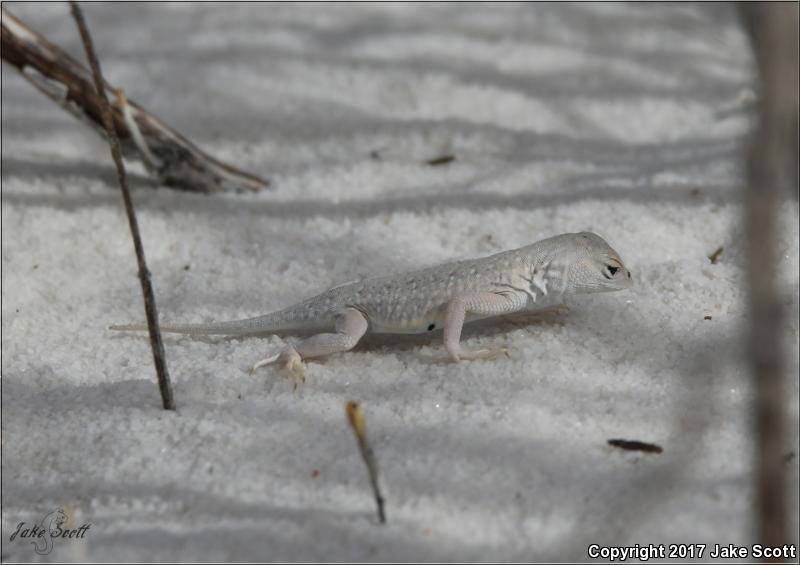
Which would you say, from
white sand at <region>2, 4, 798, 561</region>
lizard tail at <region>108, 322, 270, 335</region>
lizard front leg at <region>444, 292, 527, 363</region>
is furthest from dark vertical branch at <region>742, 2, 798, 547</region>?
lizard tail at <region>108, 322, 270, 335</region>

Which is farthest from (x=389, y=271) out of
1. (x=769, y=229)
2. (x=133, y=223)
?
(x=769, y=229)

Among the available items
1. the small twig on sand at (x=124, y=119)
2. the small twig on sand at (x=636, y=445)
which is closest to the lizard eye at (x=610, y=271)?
the small twig on sand at (x=636, y=445)

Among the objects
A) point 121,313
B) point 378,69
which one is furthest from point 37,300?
point 378,69

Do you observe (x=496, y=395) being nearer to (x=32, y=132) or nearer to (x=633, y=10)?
(x=32, y=132)

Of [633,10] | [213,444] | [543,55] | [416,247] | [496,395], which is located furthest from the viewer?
[633,10]
